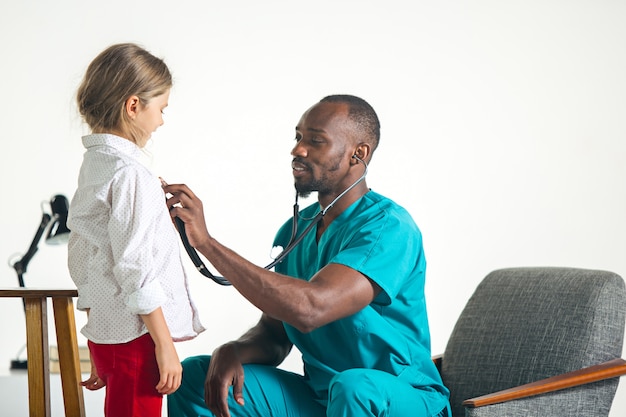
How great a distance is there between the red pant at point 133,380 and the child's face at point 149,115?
1.25 ft

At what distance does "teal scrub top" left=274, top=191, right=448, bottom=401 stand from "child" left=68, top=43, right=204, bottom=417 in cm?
33

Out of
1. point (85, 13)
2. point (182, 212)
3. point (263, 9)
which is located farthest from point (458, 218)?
point (182, 212)

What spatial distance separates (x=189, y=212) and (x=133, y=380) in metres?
0.31

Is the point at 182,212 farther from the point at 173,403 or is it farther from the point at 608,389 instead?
the point at 608,389

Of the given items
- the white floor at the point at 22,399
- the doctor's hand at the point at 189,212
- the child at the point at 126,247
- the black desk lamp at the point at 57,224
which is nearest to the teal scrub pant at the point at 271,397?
the child at the point at 126,247

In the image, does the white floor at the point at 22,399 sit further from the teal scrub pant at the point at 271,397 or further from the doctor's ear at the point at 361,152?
the doctor's ear at the point at 361,152

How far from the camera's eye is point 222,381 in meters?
1.67

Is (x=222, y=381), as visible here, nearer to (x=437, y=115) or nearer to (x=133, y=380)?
(x=133, y=380)

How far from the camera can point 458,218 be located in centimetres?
379

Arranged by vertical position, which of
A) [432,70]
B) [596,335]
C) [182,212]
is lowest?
[596,335]

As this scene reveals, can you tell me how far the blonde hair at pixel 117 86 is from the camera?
4.97ft

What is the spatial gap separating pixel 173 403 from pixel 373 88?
2.28 m

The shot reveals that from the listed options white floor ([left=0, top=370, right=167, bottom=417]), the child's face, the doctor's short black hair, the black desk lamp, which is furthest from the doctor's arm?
white floor ([left=0, top=370, right=167, bottom=417])

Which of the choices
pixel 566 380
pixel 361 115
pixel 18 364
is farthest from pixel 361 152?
pixel 18 364
